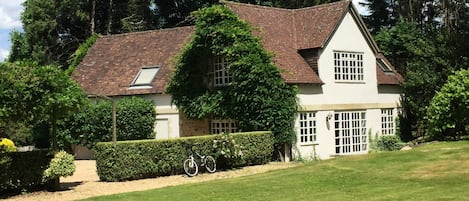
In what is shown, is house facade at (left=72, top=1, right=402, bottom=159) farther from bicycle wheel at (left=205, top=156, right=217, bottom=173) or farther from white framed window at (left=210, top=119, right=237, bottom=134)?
bicycle wheel at (left=205, top=156, right=217, bottom=173)

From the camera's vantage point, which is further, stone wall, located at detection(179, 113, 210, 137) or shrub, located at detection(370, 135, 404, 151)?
shrub, located at detection(370, 135, 404, 151)

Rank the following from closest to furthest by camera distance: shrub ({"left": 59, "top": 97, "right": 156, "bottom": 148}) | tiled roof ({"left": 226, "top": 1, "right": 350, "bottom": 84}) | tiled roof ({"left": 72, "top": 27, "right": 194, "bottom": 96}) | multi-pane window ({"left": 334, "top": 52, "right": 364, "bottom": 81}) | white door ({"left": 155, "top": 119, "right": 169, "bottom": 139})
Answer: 1. tiled roof ({"left": 226, "top": 1, "right": 350, "bottom": 84})
2. multi-pane window ({"left": 334, "top": 52, "right": 364, "bottom": 81})
3. shrub ({"left": 59, "top": 97, "right": 156, "bottom": 148})
4. white door ({"left": 155, "top": 119, "right": 169, "bottom": 139})
5. tiled roof ({"left": 72, "top": 27, "right": 194, "bottom": 96})

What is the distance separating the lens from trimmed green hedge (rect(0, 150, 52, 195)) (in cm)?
1769

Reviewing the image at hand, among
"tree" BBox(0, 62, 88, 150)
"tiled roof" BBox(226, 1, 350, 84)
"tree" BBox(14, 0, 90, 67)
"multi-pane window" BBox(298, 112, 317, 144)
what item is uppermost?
"tree" BBox(14, 0, 90, 67)

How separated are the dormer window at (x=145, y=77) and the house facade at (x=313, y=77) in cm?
6

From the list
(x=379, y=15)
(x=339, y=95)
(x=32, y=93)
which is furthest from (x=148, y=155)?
(x=379, y=15)

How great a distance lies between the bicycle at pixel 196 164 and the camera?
21.4m

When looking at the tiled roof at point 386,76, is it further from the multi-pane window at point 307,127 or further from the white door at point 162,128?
the white door at point 162,128

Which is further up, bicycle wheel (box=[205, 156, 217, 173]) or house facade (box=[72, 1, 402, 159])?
house facade (box=[72, 1, 402, 159])

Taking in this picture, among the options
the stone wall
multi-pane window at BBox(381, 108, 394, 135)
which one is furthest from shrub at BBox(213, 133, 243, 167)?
multi-pane window at BBox(381, 108, 394, 135)

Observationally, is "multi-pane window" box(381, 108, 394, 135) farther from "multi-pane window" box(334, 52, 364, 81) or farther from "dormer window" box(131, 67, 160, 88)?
"dormer window" box(131, 67, 160, 88)

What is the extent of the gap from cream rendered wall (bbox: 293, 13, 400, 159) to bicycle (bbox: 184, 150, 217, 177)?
5618 millimetres

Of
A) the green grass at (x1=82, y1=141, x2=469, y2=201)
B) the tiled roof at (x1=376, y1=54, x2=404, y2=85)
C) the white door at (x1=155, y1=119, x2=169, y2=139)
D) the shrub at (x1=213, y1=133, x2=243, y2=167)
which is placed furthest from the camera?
the tiled roof at (x1=376, y1=54, x2=404, y2=85)

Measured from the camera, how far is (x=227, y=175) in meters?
21.3
